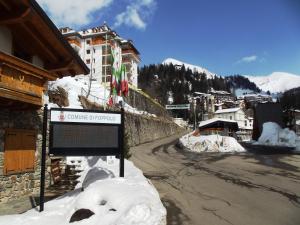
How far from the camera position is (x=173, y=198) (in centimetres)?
1322

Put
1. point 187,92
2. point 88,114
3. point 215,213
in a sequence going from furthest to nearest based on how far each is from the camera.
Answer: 1. point 187,92
2. point 88,114
3. point 215,213

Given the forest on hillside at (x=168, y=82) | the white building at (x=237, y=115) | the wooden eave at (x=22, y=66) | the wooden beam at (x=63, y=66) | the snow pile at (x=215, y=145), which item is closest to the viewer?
the wooden eave at (x=22, y=66)

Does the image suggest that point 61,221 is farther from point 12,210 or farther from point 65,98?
point 65,98

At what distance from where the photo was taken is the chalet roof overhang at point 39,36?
45.1 feet

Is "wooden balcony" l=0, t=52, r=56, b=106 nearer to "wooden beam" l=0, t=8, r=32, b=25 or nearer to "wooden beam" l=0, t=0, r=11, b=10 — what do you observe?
"wooden beam" l=0, t=8, r=32, b=25

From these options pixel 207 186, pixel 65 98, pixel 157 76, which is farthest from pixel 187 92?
pixel 207 186

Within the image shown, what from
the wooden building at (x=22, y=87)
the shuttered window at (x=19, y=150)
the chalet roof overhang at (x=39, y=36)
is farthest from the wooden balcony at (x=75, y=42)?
the shuttered window at (x=19, y=150)

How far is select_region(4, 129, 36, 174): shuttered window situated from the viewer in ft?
45.9

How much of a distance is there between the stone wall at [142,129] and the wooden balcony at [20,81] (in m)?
25.7

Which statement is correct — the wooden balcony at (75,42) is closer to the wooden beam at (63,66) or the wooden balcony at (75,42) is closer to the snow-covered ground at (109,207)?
the wooden beam at (63,66)

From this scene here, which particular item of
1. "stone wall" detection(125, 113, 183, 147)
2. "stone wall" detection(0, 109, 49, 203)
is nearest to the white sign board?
"stone wall" detection(0, 109, 49, 203)

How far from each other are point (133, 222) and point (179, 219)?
2593mm

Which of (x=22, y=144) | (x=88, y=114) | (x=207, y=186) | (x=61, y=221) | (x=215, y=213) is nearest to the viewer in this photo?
(x=61, y=221)

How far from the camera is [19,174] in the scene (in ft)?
48.3
